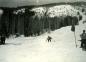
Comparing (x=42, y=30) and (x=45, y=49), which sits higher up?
(x=42, y=30)

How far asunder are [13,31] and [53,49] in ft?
1.91

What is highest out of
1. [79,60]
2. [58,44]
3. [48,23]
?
[48,23]

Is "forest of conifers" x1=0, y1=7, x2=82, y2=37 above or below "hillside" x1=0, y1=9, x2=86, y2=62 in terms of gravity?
above

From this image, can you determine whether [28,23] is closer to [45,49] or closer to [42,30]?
[42,30]

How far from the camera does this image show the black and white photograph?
2.86m

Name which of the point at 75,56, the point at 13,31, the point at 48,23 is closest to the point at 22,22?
the point at 13,31

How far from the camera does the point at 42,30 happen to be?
2.92 m

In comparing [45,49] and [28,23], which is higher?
[28,23]

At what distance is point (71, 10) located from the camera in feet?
Result: 9.61

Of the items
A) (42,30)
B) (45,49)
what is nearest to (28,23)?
(42,30)

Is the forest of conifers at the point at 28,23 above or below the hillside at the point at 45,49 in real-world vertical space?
above

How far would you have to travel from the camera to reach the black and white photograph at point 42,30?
2857 millimetres

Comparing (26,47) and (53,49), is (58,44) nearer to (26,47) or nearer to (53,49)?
Answer: (53,49)

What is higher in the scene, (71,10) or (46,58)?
(71,10)
